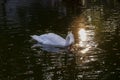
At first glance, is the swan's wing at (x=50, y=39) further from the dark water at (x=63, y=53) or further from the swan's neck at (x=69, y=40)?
the dark water at (x=63, y=53)

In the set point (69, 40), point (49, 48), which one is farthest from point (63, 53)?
point (69, 40)

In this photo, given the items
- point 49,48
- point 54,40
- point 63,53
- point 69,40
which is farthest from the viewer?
point 54,40

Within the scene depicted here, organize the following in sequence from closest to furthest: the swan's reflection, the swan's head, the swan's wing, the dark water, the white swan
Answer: the dark water < the swan's reflection < the swan's head < the white swan < the swan's wing

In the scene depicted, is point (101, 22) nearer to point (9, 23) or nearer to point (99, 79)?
point (9, 23)

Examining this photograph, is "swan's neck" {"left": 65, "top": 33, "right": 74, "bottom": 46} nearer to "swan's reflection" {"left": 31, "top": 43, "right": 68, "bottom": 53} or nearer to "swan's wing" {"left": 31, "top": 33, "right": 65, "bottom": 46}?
"swan's wing" {"left": 31, "top": 33, "right": 65, "bottom": 46}

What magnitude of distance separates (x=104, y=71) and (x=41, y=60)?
3.11m

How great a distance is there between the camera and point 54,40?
24.5 m

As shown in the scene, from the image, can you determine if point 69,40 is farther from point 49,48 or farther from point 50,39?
point 49,48

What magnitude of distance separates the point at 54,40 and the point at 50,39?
22cm

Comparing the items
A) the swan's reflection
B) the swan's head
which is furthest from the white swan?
the swan's reflection

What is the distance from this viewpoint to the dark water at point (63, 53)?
19281mm

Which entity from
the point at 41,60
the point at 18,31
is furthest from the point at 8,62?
the point at 18,31

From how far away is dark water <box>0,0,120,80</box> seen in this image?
19.3 m

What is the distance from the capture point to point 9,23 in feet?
95.9
